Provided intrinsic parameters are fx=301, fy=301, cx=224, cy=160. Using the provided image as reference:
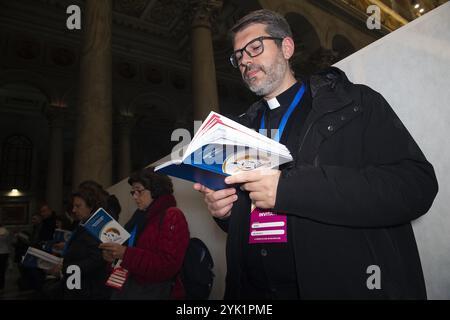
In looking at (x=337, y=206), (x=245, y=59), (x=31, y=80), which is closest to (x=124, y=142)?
(x=31, y=80)

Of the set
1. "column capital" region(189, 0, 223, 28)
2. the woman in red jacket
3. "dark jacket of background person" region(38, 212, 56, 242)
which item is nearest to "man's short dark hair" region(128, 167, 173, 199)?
the woman in red jacket

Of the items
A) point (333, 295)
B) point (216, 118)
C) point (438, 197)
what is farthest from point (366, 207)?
point (438, 197)

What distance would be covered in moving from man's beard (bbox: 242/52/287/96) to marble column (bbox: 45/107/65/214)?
1349 cm

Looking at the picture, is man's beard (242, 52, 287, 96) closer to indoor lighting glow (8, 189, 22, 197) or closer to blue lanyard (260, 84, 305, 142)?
blue lanyard (260, 84, 305, 142)

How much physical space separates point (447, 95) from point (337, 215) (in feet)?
2.99

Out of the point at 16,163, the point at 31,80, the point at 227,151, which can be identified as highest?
the point at 31,80

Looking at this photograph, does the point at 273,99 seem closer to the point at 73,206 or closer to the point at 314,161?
the point at 314,161

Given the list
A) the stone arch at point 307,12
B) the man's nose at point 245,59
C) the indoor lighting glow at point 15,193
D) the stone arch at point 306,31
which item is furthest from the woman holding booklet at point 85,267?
the indoor lighting glow at point 15,193

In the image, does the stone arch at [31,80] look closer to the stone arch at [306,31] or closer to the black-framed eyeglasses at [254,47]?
the stone arch at [306,31]

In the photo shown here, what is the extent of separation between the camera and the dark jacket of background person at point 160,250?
235 cm

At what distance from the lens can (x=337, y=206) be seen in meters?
1.01

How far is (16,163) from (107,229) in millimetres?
18812

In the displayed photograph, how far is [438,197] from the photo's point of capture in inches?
58.1

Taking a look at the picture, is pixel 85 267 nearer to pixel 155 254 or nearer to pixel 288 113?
pixel 155 254
